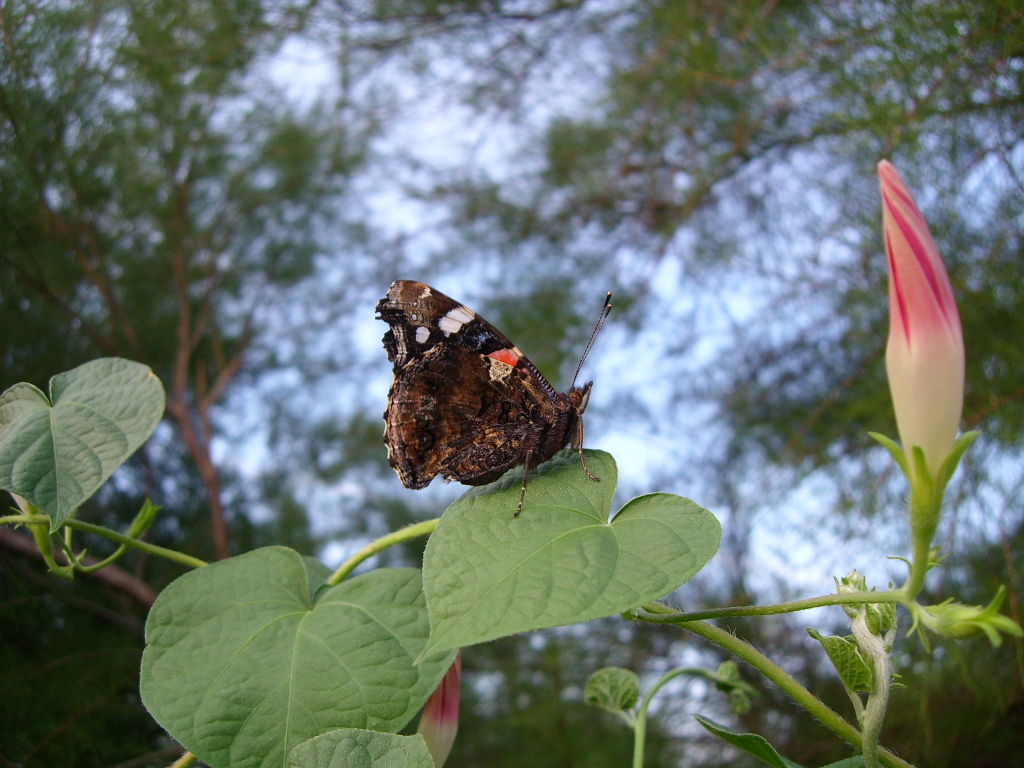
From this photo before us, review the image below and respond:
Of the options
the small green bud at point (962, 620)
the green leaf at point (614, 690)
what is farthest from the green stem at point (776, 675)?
the green leaf at point (614, 690)

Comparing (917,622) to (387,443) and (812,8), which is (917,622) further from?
(812,8)

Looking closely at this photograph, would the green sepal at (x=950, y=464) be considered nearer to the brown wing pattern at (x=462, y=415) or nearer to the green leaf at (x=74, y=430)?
the brown wing pattern at (x=462, y=415)

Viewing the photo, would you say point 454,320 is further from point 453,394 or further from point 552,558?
point 552,558

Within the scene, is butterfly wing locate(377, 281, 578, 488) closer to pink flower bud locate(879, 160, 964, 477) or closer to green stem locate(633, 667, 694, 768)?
green stem locate(633, 667, 694, 768)

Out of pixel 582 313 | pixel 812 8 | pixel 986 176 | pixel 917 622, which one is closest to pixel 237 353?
pixel 582 313

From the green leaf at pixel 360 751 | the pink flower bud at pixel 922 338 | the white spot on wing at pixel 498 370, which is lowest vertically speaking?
the green leaf at pixel 360 751

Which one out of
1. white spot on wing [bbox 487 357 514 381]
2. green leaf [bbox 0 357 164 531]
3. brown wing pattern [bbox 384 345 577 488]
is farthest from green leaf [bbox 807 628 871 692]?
green leaf [bbox 0 357 164 531]
